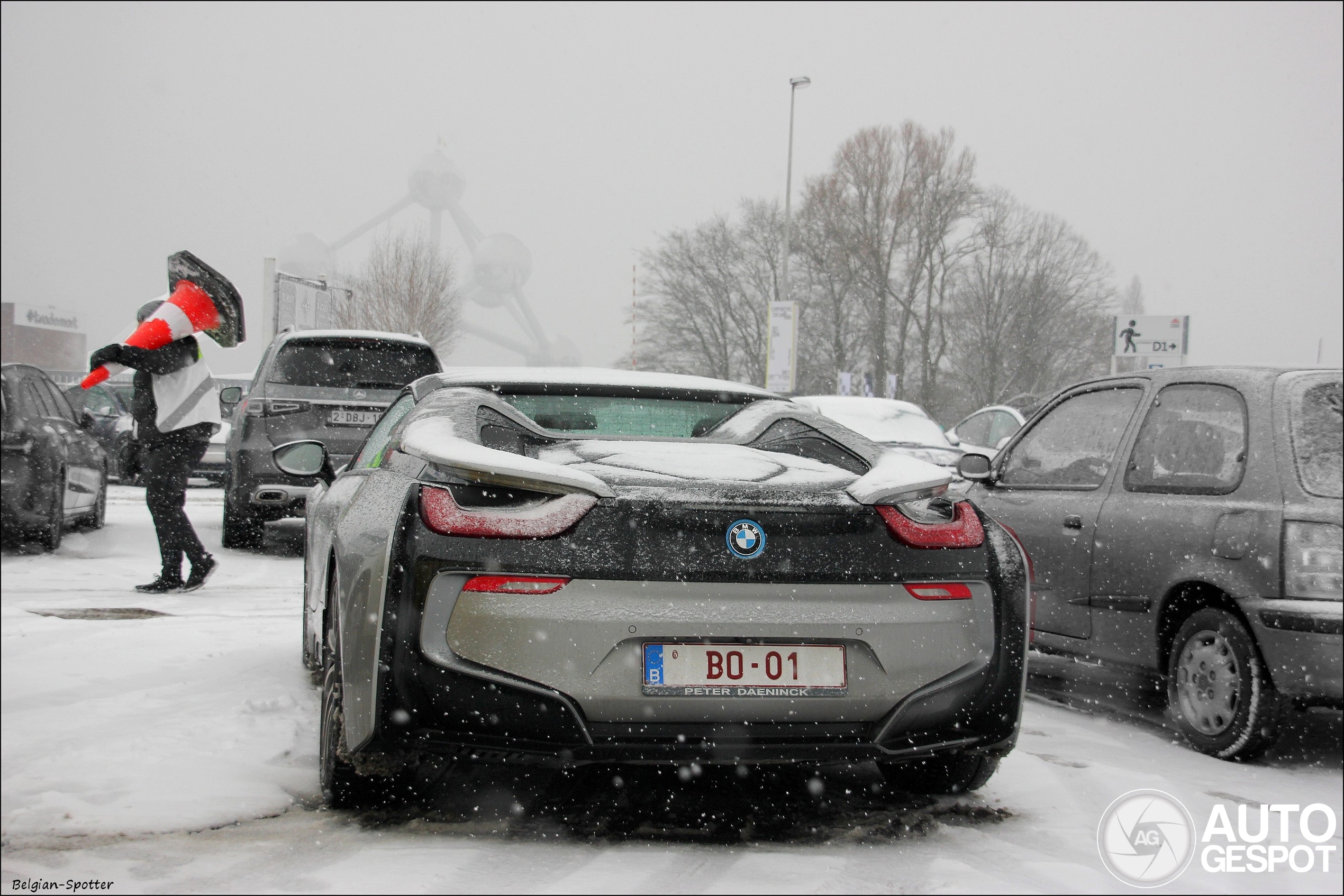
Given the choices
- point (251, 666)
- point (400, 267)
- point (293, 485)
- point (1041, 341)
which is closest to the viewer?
point (251, 666)

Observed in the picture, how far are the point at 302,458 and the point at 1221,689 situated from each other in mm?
3772

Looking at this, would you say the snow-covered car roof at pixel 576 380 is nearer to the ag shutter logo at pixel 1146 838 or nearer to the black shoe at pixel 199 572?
the ag shutter logo at pixel 1146 838

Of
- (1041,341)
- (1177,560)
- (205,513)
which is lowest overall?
(205,513)

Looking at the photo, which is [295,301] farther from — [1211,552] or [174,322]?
[1211,552]

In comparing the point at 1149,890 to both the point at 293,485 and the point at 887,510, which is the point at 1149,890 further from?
the point at 293,485

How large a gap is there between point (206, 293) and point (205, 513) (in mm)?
7505

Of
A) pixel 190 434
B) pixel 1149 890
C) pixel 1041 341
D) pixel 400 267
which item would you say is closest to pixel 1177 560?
pixel 1149 890

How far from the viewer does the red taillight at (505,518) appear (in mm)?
3041

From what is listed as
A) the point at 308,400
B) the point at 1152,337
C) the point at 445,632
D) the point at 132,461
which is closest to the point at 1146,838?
the point at 445,632

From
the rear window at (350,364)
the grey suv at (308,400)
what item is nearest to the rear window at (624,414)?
the grey suv at (308,400)

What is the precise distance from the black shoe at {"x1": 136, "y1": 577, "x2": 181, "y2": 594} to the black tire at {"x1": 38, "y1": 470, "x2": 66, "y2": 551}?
2.08 m

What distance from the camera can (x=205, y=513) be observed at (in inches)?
588

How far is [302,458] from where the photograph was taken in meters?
5.17

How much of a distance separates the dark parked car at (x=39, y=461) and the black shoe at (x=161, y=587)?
165 centimetres
